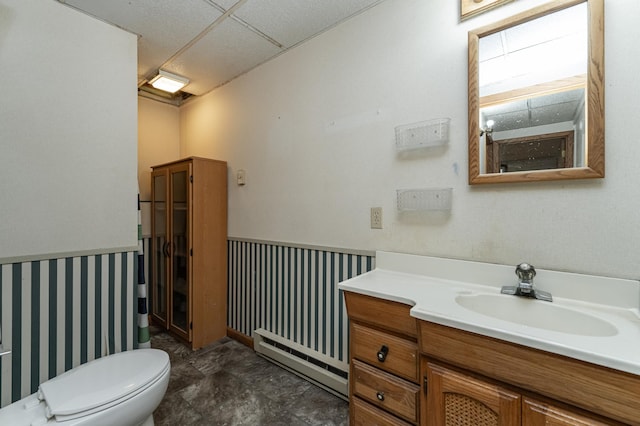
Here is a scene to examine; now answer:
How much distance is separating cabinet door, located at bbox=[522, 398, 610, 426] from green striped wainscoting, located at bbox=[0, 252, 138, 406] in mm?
2149

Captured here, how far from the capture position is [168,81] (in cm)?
258

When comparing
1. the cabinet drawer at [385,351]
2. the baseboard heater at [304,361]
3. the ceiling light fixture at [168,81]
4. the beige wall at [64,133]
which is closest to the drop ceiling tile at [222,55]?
the ceiling light fixture at [168,81]

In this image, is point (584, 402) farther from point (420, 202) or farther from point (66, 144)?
point (66, 144)

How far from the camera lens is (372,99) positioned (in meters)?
1.70

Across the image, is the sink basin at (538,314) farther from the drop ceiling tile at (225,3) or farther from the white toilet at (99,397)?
the drop ceiling tile at (225,3)

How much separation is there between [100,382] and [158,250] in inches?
68.4

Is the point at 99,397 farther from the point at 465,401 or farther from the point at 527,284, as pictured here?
the point at 527,284

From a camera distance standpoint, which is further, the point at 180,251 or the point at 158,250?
the point at 158,250

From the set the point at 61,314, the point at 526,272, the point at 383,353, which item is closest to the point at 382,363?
the point at 383,353

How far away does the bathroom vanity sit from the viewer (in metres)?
0.73

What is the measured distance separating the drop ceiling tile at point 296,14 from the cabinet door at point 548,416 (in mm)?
2035

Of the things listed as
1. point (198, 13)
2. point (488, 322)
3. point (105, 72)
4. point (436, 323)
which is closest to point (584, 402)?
point (488, 322)

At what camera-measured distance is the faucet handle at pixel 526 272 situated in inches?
44.6

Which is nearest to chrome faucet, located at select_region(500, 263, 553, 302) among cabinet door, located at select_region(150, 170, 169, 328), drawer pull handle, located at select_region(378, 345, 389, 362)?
drawer pull handle, located at select_region(378, 345, 389, 362)
